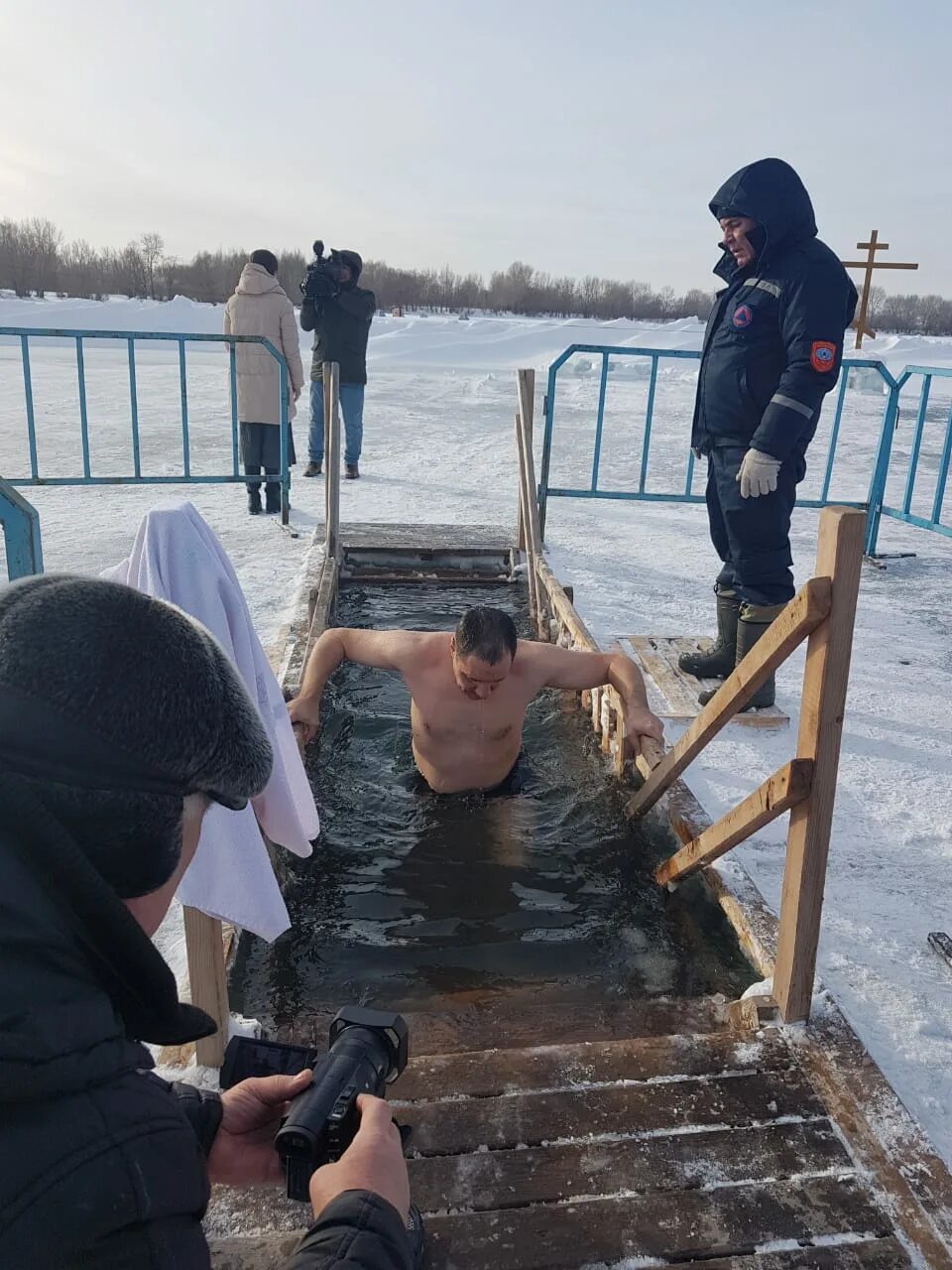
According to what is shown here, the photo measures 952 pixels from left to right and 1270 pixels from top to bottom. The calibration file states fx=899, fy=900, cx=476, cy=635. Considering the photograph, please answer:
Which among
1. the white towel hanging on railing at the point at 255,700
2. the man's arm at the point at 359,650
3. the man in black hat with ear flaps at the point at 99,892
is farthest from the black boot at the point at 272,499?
the man in black hat with ear flaps at the point at 99,892

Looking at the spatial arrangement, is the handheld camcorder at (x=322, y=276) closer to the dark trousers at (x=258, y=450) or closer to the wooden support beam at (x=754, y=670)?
the dark trousers at (x=258, y=450)

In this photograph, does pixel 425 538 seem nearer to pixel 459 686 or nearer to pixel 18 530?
pixel 459 686

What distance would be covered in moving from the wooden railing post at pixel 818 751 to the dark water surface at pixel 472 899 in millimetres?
479

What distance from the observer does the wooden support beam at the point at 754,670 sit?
2.06m

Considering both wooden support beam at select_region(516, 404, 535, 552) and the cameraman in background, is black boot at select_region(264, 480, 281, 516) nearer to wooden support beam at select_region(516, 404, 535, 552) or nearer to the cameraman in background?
the cameraman in background

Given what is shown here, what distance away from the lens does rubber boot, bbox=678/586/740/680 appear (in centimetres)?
470

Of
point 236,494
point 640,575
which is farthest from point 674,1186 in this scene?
point 236,494

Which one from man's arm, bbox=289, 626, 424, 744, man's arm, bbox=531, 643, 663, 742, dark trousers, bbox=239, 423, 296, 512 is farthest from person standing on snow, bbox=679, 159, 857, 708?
dark trousers, bbox=239, 423, 296, 512

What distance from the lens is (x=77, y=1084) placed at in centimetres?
80

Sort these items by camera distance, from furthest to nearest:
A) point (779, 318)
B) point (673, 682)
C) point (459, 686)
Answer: point (673, 682)
point (779, 318)
point (459, 686)

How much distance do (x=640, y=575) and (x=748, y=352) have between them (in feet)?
9.61

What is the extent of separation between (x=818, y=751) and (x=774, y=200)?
2678 mm

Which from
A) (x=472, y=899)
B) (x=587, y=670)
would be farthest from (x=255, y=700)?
(x=587, y=670)

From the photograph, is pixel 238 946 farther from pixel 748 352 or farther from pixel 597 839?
pixel 748 352
